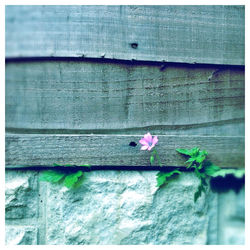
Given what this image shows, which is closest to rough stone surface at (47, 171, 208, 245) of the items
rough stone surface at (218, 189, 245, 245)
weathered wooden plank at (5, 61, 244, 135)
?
rough stone surface at (218, 189, 245, 245)

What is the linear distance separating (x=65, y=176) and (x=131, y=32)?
0.72 metres

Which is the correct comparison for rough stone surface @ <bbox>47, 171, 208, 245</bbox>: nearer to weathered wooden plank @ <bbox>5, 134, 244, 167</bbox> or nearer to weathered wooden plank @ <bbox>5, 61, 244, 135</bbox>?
weathered wooden plank @ <bbox>5, 134, 244, 167</bbox>

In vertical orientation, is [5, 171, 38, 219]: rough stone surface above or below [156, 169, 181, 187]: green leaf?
below

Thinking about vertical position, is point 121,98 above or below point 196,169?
above

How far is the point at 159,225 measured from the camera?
3.26ft

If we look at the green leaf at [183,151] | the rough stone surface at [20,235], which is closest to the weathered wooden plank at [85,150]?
the green leaf at [183,151]

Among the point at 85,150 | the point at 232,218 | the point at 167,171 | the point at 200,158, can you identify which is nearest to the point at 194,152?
the point at 200,158

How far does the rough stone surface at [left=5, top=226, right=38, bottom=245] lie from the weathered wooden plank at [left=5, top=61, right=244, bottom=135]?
44 centimetres

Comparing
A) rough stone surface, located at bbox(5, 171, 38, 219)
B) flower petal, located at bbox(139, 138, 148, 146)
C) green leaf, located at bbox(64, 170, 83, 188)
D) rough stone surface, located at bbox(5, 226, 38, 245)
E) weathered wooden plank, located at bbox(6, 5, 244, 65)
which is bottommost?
rough stone surface, located at bbox(5, 226, 38, 245)

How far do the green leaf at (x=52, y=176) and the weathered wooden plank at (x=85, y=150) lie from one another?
0.14ft

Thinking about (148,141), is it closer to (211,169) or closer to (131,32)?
(211,169)

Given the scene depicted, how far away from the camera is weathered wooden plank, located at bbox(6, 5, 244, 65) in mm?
953

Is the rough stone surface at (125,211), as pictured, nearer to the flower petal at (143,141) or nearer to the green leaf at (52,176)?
the green leaf at (52,176)

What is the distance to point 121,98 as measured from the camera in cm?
99
